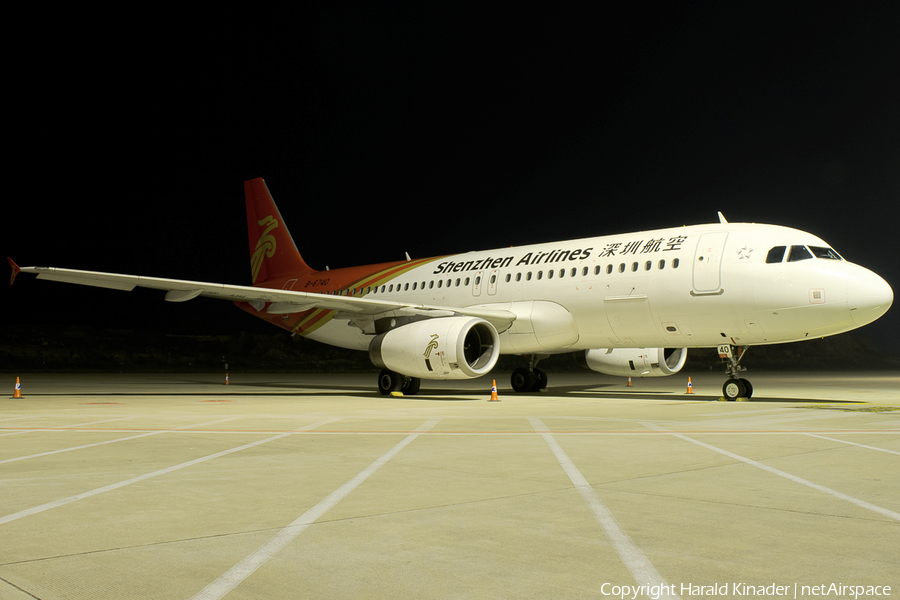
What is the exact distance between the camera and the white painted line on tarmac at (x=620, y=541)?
3.19 metres

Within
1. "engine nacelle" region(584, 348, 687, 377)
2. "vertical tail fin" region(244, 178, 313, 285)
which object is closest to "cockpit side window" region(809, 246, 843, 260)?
"engine nacelle" region(584, 348, 687, 377)

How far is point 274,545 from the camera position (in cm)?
379

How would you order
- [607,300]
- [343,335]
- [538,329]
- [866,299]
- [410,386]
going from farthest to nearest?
1. [343,335]
2. [410,386]
3. [538,329]
4. [607,300]
5. [866,299]

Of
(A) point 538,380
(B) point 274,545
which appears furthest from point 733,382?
→ (B) point 274,545

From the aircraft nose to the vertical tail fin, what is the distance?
18.0 m

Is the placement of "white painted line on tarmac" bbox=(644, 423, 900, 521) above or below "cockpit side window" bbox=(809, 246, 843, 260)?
below

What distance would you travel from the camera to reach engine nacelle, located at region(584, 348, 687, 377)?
18922 millimetres

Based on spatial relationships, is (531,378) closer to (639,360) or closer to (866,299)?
(639,360)

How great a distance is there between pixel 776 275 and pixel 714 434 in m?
6.54

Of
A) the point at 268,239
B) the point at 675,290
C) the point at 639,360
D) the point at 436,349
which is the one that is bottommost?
the point at 639,360

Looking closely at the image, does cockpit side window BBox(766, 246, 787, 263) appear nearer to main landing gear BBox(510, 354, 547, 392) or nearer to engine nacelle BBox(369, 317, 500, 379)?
engine nacelle BBox(369, 317, 500, 379)

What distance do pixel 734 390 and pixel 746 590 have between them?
12.9 meters

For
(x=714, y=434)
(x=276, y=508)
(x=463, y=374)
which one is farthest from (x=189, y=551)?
(x=463, y=374)

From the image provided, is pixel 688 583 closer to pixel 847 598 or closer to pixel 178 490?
pixel 847 598
